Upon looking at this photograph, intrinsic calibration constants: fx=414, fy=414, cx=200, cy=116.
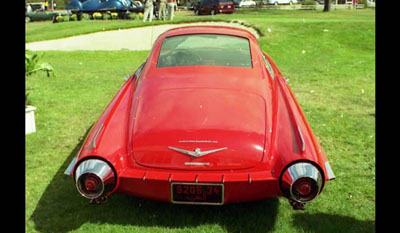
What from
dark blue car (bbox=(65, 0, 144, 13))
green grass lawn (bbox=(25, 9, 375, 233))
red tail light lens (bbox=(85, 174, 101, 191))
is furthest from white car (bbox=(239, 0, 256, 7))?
red tail light lens (bbox=(85, 174, 101, 191))

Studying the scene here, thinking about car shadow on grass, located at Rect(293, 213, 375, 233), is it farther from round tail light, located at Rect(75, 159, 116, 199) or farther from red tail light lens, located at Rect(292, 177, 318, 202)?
round tail light, located at Rect(75, 159, 116, 199)

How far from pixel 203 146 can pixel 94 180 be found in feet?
2.65

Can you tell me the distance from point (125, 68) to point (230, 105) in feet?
25.0

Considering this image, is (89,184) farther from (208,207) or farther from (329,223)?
(329,223)

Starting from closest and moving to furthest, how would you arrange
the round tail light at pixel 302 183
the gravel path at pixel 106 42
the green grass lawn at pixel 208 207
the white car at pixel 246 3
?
the round tail light at pixel 302 183
the green grass lawn at pixel 208 207
the gravel path at pixel 106 42
the white car at pixel 246 3

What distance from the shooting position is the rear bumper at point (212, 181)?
286 cm

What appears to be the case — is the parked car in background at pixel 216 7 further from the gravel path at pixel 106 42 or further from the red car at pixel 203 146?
the red car at pixel 203 146

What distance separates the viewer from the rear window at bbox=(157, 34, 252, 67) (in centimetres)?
423

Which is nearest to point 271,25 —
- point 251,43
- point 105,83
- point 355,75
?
point 355,75

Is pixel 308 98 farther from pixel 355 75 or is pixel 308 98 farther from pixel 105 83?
pixel 105 83

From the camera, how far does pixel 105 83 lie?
28.3 feet

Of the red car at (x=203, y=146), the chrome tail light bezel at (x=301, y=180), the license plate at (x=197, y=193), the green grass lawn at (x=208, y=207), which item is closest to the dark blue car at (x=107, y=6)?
the green grass lawn at (x=208, y=207)

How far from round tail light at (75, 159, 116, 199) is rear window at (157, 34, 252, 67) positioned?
1598mm

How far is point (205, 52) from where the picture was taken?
4.46 meters
